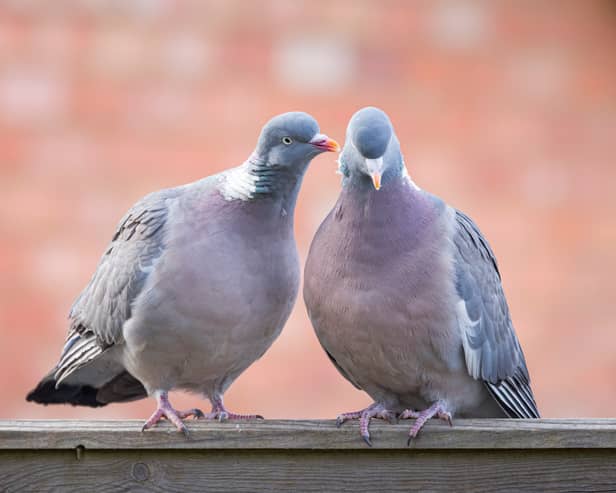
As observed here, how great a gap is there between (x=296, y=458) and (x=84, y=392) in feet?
4.68

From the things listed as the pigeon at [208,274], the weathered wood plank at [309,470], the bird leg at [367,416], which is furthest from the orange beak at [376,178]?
the weathered wood plank at [309,470]

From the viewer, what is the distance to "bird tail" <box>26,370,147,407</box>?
3980 mm

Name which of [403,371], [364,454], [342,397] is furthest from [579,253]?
[364,454]

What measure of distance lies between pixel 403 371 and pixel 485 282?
39cm

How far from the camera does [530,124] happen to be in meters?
6.09

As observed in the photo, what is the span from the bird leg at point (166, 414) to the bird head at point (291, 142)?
29.9 inches

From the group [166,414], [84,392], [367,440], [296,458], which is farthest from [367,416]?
[84,392]

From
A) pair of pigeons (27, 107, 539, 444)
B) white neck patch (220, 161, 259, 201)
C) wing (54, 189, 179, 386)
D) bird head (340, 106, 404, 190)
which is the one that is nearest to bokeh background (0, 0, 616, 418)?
wing (54, 189, 179, 386)

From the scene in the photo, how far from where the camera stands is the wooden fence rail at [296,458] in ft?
8.96

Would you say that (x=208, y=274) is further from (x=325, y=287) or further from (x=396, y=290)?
(x=396, y=290)

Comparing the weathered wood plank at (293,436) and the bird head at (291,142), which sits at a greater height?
the bird head at (291,142)

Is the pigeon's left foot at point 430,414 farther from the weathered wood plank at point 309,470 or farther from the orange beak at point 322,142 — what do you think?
the orange beak at point 322,142

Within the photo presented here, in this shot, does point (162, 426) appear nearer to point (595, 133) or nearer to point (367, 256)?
point (367, 256)

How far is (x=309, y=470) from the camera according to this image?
9.11 feet
